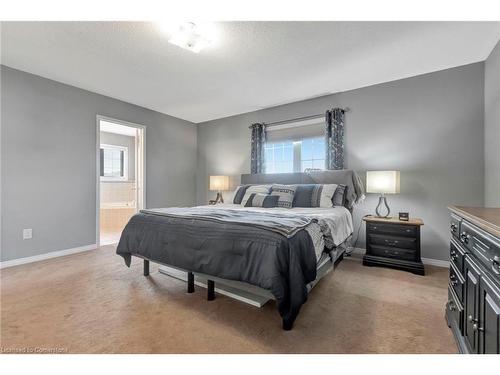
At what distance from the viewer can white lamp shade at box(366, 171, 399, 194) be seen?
9.29 feet

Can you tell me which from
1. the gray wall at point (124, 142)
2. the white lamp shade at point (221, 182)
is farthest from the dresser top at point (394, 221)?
the gray wall at point (124, 142)

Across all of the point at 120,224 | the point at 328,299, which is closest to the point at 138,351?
the point at 328,299

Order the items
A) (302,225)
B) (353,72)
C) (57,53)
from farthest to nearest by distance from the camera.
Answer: (353,72)
(57,53)
(302,225)

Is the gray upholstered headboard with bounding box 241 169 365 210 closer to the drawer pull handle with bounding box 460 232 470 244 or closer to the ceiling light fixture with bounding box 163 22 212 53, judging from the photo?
the drawer pull handle with bounding box 460 232 470 244

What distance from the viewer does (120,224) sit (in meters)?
5.73

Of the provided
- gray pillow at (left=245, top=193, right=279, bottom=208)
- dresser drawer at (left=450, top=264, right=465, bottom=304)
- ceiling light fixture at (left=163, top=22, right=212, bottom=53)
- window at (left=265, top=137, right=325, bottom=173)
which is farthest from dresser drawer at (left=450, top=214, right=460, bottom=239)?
ceiling light fixture at (left=163, top=22, right=212, bottom=53)

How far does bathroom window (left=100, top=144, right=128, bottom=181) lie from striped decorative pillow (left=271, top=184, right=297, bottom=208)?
4802 millimetres

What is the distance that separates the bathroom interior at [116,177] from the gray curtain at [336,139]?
15.2 feet

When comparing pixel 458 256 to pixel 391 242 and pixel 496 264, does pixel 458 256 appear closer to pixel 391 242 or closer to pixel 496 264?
pixel 496 264

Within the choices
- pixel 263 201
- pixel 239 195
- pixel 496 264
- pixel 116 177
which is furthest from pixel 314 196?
pixel 116 177
